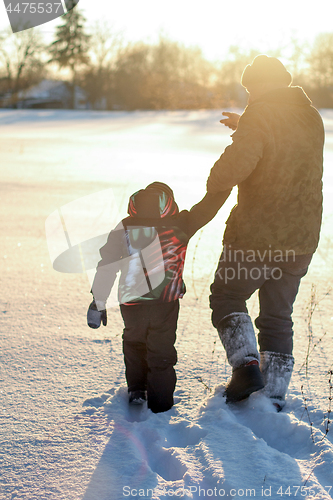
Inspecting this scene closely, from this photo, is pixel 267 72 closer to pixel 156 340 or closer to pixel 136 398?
pixel 156 340

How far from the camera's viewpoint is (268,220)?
1.93 meters

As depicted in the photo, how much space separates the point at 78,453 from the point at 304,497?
876 mm

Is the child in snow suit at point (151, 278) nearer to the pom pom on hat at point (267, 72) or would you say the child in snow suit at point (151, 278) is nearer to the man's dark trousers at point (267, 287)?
the man's dark trousers at point (267, 287)

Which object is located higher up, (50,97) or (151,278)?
(50,97)

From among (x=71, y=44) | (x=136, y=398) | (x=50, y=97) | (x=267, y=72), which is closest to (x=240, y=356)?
(x=136, y=398)

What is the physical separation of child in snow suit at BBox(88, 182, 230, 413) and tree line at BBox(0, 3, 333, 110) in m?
26.0

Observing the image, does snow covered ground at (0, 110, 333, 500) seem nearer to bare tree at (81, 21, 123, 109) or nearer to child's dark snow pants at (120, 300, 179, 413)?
child's dark snow pants at (120, 300, 179, 413)

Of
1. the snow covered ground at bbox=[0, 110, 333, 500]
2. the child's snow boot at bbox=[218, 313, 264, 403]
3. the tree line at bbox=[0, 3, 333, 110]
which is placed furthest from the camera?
the tree line at bbox=[0, 3, 333, 110]

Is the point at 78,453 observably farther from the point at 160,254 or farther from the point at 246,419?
the point at 160,254

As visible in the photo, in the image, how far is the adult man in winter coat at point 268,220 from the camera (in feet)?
6.04

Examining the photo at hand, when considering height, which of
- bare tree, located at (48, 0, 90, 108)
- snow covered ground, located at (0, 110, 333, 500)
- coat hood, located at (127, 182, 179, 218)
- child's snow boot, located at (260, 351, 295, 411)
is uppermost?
bare tree, located at (48, 0, 90, 108)

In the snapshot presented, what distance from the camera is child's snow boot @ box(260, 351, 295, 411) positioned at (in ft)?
6.46

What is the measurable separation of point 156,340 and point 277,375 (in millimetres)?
637

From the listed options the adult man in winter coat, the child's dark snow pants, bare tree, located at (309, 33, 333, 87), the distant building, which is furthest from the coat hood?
the distant building
